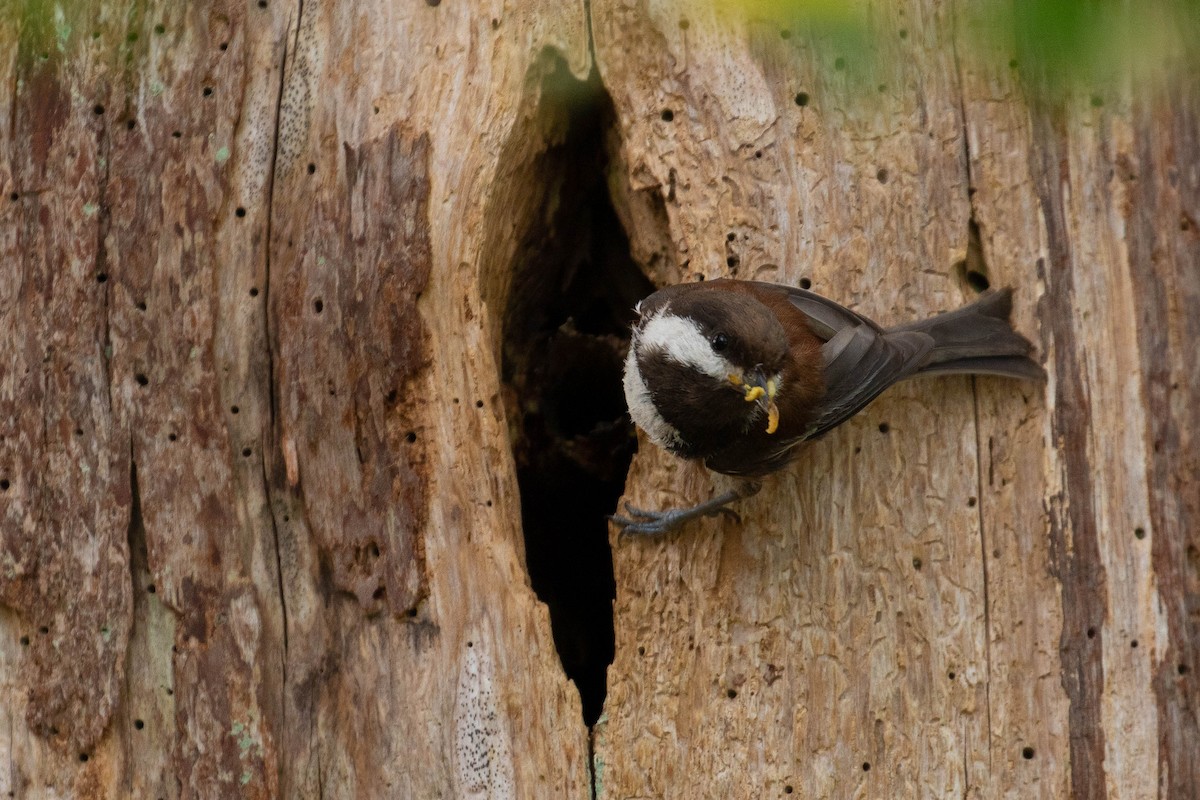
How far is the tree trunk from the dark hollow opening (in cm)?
46

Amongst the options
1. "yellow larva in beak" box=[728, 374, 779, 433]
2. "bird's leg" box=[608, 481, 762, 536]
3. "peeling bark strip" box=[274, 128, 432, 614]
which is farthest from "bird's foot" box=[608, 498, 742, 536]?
"peeling bark strip" box=[274, 128, 432, 614]

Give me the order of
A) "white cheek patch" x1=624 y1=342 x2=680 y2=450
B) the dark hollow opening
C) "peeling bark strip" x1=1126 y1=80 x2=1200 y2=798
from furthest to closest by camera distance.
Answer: the dark hollow opening, "white cheek patch" x1=624 y1=342 x2=680 y2=450, "peeling bark strip" x1=1126 y1=80 x2=1200 y2=798

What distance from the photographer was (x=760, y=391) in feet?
9.26

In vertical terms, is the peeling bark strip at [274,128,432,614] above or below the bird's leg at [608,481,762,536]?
above

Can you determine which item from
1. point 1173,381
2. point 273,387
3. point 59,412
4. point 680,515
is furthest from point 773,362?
point 59,412

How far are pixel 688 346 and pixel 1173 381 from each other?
1.25 meters

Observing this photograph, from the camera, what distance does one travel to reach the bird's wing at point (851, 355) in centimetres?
279

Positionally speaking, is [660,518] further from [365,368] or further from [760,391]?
[365,368]

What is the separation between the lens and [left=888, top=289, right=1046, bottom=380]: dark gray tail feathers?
2.84 metres

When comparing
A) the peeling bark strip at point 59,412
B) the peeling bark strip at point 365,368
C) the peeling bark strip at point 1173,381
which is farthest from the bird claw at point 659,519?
the peeling bark strip at point 59,412

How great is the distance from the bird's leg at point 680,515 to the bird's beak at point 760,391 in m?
0.25

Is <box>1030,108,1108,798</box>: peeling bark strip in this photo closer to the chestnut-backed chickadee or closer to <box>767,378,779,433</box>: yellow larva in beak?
the chestnut-backed chickadee

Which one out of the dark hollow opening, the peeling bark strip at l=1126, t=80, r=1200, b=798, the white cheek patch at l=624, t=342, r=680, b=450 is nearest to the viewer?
the peeling bark strip at l=1126, t=80, r=1200, b=798

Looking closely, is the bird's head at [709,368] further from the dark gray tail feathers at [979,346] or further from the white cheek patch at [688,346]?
the dark gray tail feathers at [979,346]
